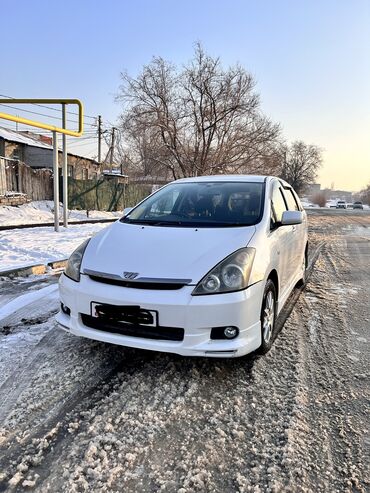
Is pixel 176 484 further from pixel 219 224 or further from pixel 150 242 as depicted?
Answer: pixel 219 224

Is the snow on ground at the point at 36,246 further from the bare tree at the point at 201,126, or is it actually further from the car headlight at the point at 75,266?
the bare tree at the point at 201,126

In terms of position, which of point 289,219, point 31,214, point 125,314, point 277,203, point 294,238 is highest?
point 277,203

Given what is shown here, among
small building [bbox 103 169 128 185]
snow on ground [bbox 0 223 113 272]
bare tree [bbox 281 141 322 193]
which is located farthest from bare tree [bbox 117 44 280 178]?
bare tree [bbox 281 141 322 193]

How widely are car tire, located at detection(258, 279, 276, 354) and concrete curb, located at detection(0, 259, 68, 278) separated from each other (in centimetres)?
445

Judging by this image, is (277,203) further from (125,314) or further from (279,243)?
(125,314)

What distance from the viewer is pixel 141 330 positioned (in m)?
2.93

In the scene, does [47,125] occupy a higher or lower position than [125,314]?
higher

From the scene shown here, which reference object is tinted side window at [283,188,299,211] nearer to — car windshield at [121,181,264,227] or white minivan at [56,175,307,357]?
car windshield at [121,181,264,227]

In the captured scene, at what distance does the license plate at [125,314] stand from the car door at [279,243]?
1.29 meters

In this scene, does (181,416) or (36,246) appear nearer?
(181,416)

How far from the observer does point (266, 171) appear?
28281 mm

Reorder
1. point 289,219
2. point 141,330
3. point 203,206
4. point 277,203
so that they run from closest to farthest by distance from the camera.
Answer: point 141,330, point 289,219, point 203,206, point 277,203

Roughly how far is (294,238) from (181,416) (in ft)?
9.19

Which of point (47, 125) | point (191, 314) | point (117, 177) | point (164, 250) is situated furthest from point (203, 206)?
point (117, 177)
